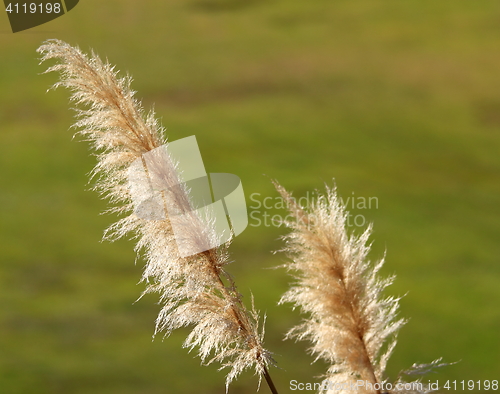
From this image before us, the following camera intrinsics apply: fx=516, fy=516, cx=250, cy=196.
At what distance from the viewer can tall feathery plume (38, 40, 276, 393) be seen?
1.46 meters

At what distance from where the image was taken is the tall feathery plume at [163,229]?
4.78ft

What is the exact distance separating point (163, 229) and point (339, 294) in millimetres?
533

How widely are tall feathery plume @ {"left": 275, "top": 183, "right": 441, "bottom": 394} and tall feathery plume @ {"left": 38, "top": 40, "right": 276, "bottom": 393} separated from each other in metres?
0.21

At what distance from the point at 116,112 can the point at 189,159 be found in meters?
0.43

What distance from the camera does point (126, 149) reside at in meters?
1.49

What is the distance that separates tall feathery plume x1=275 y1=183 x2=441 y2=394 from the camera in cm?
133
